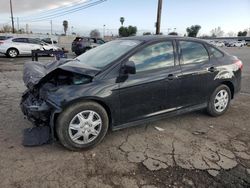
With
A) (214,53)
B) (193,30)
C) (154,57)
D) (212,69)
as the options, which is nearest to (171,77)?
(154,57)

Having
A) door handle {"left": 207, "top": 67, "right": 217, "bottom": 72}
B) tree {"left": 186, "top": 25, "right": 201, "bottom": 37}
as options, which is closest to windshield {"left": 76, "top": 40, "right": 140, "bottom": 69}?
door handle {"left": 207, "top": 67, "right": 217, "bottom": 72}

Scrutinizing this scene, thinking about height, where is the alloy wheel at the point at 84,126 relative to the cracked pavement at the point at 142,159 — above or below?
above

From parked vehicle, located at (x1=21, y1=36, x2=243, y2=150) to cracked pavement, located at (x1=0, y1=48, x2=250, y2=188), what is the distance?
291mm

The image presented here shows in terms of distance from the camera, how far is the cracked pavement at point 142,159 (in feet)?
9.28

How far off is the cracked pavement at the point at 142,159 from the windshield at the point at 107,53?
3.96 feet

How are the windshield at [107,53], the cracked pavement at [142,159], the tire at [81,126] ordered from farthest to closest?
1. the windshield at [107,53]
2. the tire at [81,126]
3. the cracked pavement at [142,159]

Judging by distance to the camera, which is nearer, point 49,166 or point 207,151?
point 49,166

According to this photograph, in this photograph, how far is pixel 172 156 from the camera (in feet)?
11.1

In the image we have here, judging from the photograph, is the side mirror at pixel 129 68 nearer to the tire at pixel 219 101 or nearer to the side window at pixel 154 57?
the side window at pixel 154 57

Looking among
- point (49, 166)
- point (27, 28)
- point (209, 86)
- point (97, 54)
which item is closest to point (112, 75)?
point (97, 54)

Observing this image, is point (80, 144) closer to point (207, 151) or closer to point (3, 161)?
point (3, 161)

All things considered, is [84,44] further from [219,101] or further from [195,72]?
[195,72]

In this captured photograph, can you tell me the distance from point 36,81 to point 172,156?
2.32 metres

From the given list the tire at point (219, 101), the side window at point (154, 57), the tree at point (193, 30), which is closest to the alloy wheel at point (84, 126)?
the side window at point (154, 57)
